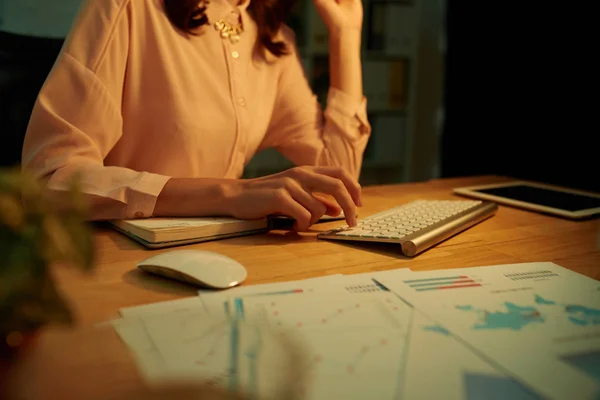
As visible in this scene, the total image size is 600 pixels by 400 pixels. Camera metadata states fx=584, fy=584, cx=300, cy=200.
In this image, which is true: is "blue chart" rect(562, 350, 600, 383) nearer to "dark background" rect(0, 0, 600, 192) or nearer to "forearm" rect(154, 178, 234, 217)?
"forearm" rect(154, 178, 234, 217)

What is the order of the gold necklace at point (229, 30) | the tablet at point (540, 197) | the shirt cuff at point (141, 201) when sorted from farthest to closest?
the gold necklace at point (229, 30)
the tablet at point (540, 197)
the shirt cuff at point (141, 201)

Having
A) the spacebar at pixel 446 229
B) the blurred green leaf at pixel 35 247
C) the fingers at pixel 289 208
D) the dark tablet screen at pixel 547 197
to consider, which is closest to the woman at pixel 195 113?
the fingers at pixel 289 208

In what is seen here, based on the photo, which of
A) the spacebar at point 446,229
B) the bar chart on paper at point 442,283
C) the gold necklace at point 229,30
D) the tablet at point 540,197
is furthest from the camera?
the gold necklace at point 229,30

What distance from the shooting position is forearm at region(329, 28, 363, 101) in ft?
4.70

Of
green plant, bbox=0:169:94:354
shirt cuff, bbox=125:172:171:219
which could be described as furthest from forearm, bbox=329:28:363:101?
green plant, bbox=0:169:94:354

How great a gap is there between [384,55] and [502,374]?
2.99m

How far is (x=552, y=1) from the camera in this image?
77.0 inches

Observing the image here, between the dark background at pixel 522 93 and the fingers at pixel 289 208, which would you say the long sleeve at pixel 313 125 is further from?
the dark background at pixel 522 93

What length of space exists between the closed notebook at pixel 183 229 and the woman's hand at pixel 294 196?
0.07 ft

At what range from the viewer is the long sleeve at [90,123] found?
903 mm

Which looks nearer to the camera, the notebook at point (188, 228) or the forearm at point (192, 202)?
the notebook at point (188, 228)

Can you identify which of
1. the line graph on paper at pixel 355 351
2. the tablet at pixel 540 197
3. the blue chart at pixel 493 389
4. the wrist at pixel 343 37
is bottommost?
the blue chart at pixel 493 389

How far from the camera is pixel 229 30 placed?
1.27 meters

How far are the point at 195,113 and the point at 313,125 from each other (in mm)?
373
